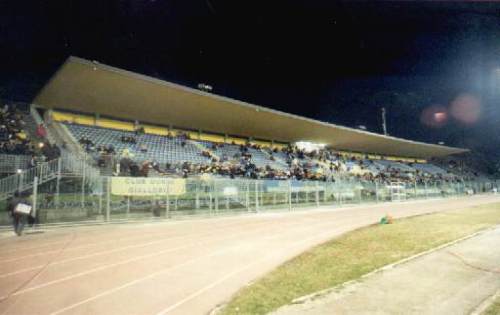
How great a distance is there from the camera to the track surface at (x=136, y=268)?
4.53m

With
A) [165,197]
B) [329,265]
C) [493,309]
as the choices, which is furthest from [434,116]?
[493,309]

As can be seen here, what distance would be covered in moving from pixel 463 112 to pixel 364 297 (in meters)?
49.4

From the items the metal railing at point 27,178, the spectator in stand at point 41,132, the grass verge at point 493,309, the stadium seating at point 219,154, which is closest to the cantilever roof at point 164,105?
the stadium seating at point 219,154

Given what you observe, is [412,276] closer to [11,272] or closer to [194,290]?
[194,290]

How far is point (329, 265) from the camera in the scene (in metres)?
6.03

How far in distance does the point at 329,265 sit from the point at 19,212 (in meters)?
10.7

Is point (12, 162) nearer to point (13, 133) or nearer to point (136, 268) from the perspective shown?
point (13, 133)

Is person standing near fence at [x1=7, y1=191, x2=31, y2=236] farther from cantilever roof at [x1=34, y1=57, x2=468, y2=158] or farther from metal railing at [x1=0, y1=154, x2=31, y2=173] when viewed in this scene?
cantilever roof at [x1=34, y1=57, x2=468, y2=158]

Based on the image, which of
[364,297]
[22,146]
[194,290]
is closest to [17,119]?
[22,146]

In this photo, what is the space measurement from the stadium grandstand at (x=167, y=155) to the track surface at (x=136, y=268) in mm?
3537

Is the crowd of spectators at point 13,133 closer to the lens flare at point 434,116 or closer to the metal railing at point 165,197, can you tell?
the metal railing at point 165,197

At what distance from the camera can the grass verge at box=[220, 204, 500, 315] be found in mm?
4285

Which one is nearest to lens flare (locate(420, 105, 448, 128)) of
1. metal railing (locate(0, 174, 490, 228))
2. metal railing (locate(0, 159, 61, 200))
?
metal railing (locate(0, 174, 490, 228))

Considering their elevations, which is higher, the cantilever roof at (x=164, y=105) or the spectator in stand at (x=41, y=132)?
the cantilever roof at (x=164, y=105)
